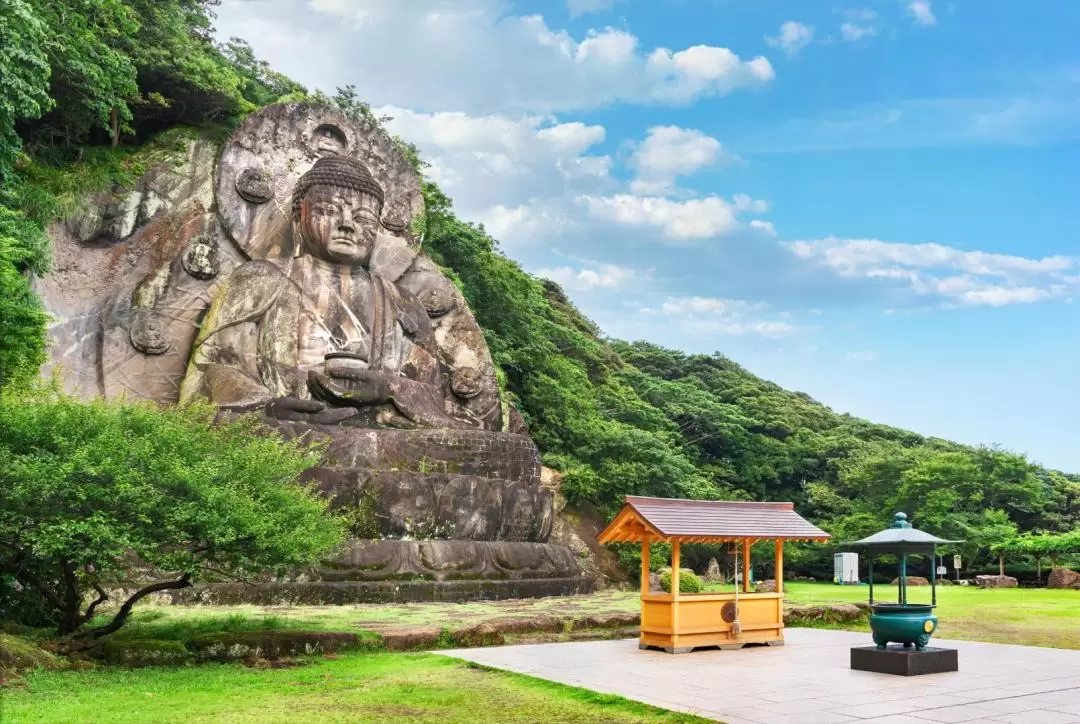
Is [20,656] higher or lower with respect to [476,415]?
lower

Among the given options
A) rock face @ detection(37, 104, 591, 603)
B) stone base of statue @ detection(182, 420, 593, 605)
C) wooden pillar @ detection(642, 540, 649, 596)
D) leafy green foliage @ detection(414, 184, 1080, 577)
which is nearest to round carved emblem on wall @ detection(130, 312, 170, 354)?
rock face @ detection(37, 104, 591, 603)

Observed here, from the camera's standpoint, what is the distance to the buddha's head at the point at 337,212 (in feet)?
56.9

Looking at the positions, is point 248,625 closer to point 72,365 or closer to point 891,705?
point 891,705

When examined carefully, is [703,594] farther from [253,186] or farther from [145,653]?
[253,186]

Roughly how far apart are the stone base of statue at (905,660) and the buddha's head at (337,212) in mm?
11655

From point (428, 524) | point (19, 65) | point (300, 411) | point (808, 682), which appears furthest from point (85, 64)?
point (808, 682)

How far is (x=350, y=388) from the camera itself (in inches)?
610

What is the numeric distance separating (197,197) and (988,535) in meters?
22.5

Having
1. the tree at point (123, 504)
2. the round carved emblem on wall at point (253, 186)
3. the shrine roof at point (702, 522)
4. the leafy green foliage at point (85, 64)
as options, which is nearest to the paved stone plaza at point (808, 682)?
the shrine roof at point (702, 522)

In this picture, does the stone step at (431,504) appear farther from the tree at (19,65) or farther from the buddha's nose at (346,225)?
the tree at (19,65)

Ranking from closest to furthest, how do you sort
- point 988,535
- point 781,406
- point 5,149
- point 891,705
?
point 891,705, point 5,149, point 988,535, point 781,406

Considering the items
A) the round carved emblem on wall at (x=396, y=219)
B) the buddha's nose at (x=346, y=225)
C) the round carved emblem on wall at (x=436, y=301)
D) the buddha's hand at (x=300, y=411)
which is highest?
the round carved emblem on wall at (x=396, y=219)

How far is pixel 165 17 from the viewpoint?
60.9 ft

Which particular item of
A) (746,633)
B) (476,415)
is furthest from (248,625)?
(476,415)
